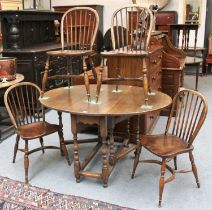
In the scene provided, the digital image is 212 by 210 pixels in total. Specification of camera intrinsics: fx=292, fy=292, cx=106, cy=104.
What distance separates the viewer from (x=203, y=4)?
7242 mm

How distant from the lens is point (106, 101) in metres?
2.64

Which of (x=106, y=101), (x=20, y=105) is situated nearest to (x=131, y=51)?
(x=106, y=101)

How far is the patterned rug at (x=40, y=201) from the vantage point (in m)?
2.35

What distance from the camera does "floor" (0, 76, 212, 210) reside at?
2426 mm

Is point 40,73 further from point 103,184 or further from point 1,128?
point 103,184

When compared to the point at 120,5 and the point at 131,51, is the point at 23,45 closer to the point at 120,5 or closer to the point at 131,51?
the point at 131,51

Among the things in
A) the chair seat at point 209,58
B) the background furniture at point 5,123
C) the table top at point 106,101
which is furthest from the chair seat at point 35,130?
the chair seat at point 209,58

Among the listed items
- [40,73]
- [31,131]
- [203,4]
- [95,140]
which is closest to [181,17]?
[203,4]

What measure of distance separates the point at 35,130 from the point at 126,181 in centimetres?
101

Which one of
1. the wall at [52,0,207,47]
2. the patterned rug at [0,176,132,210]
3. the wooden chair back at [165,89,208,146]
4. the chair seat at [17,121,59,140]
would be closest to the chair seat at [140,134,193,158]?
the wooden chair back at [165,89,208,146]

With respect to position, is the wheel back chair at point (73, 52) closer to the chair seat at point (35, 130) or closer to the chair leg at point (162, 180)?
the chair seat at point (35, 130)

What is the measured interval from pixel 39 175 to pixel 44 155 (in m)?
0.44

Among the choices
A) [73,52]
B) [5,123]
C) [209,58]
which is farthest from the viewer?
[209,58]

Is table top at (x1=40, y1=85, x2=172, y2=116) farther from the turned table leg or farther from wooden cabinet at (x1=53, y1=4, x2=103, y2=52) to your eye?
wooden cabinet at (x1=53, y1=4, x2=103, y2=52)
